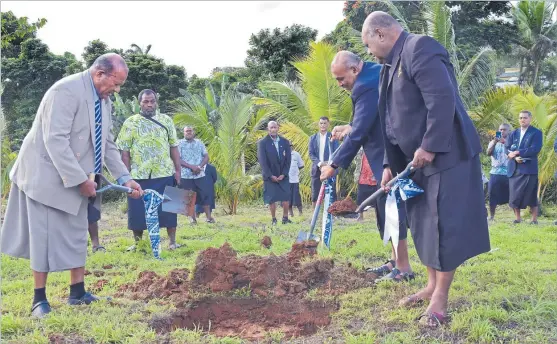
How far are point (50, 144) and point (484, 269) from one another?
4033mm

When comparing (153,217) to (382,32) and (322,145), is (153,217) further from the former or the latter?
(322,145)

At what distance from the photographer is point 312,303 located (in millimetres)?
4453

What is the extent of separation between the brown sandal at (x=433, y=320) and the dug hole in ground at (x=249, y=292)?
0.69 m

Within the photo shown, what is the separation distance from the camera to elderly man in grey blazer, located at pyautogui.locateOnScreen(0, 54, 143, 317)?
4.02 m

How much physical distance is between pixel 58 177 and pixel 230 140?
950 cm

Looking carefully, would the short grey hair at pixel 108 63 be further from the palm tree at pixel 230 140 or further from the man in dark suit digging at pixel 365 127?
the palm tree at pixel 230 140

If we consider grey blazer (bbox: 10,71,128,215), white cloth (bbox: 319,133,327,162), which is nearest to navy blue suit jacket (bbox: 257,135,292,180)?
white cloth (bbox: 319,133,327,162)

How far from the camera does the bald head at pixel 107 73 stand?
423 cm

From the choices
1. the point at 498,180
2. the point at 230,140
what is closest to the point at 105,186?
the point at 498,180

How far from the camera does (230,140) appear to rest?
1352 cm

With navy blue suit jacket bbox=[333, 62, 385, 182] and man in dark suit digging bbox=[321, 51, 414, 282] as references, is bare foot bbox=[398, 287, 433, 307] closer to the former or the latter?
man in dark suit digging bbox=[321, 51, 414, 282]

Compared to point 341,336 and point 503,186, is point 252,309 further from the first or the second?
point 503,186

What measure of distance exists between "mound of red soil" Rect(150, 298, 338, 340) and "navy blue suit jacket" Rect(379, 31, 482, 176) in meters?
1.41

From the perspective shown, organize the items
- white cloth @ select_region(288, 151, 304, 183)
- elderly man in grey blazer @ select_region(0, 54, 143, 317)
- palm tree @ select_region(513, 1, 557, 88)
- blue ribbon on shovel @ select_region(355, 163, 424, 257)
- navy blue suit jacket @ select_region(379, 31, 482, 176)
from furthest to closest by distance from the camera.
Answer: palm tree @ select_region(513, 1, 557, 88) < white cloth @ select_region(288, 151, 304, 183) < elderly man in grey blazer @ select_region(0, 54, 143, 317) < blue ribbon on shovel @ select_region(355, 163, 424, 257) < navy blue suit jacket @ select_region(379, 31, 482, 176)
